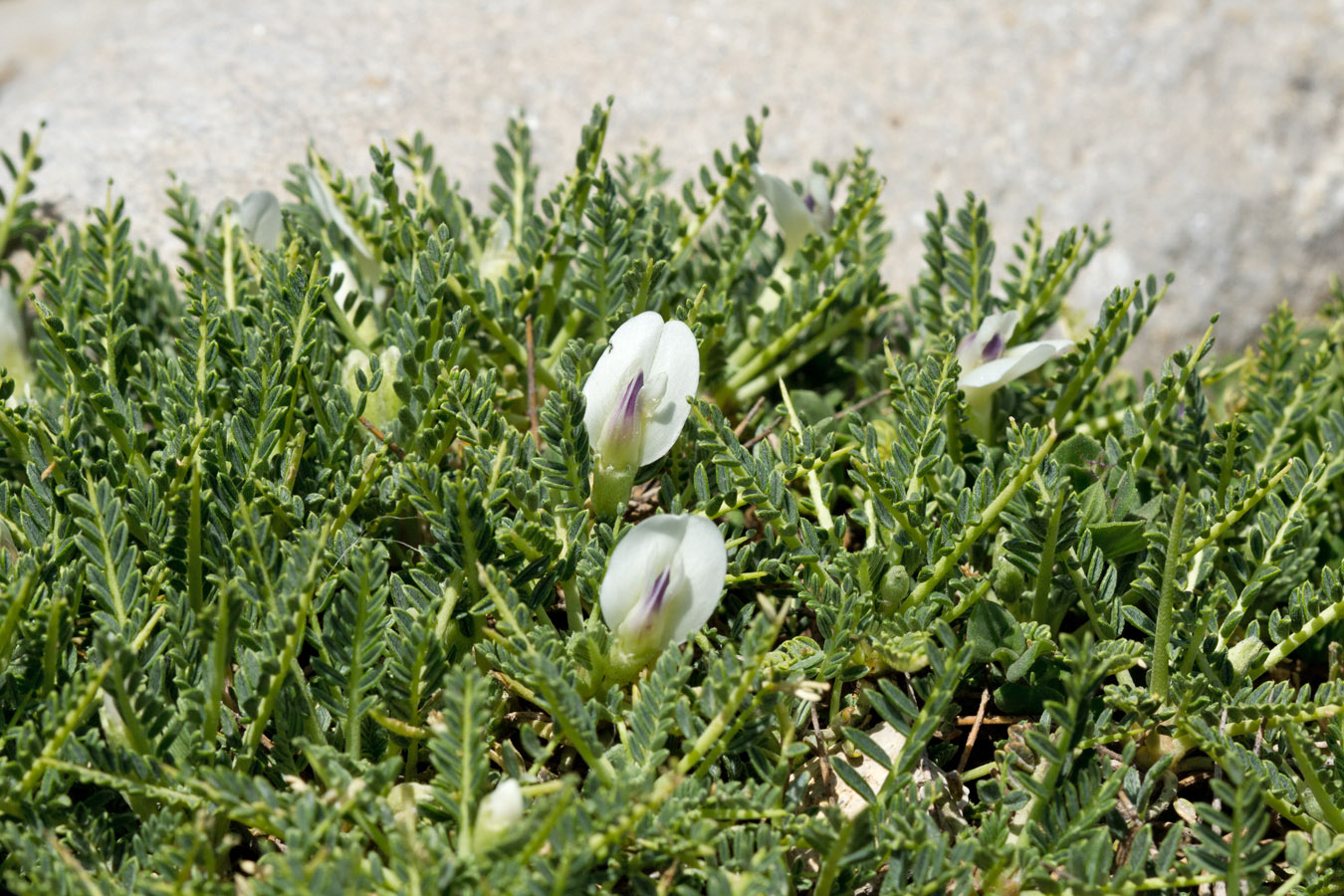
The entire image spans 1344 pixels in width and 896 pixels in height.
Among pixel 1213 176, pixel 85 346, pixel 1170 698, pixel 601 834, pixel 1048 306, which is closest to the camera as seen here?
pixel 601 834

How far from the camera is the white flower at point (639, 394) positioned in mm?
1394

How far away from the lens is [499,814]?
1093 millimetres

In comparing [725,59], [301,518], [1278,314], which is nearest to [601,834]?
[301,518]

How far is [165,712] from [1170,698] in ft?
3.67

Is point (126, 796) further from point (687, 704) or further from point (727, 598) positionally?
point (727, 598)

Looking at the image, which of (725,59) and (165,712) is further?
(725,59)

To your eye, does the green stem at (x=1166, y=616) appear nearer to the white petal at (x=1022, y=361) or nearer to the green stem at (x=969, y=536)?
the green stem at (x=969, y=536)

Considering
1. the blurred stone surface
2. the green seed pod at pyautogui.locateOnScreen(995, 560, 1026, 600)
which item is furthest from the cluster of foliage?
the blurred stone surface

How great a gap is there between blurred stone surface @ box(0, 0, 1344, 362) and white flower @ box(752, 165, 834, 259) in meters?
0.53

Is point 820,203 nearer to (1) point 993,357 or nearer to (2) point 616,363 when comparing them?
(1) point 993,357

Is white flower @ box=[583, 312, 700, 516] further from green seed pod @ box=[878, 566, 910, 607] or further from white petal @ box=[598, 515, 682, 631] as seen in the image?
green seed pod @ box=[878, 566, 910, 607]

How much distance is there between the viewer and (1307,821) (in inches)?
51.4

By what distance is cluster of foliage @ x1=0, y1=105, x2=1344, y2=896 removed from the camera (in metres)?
1.16

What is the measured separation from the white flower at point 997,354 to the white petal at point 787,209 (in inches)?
13.9
